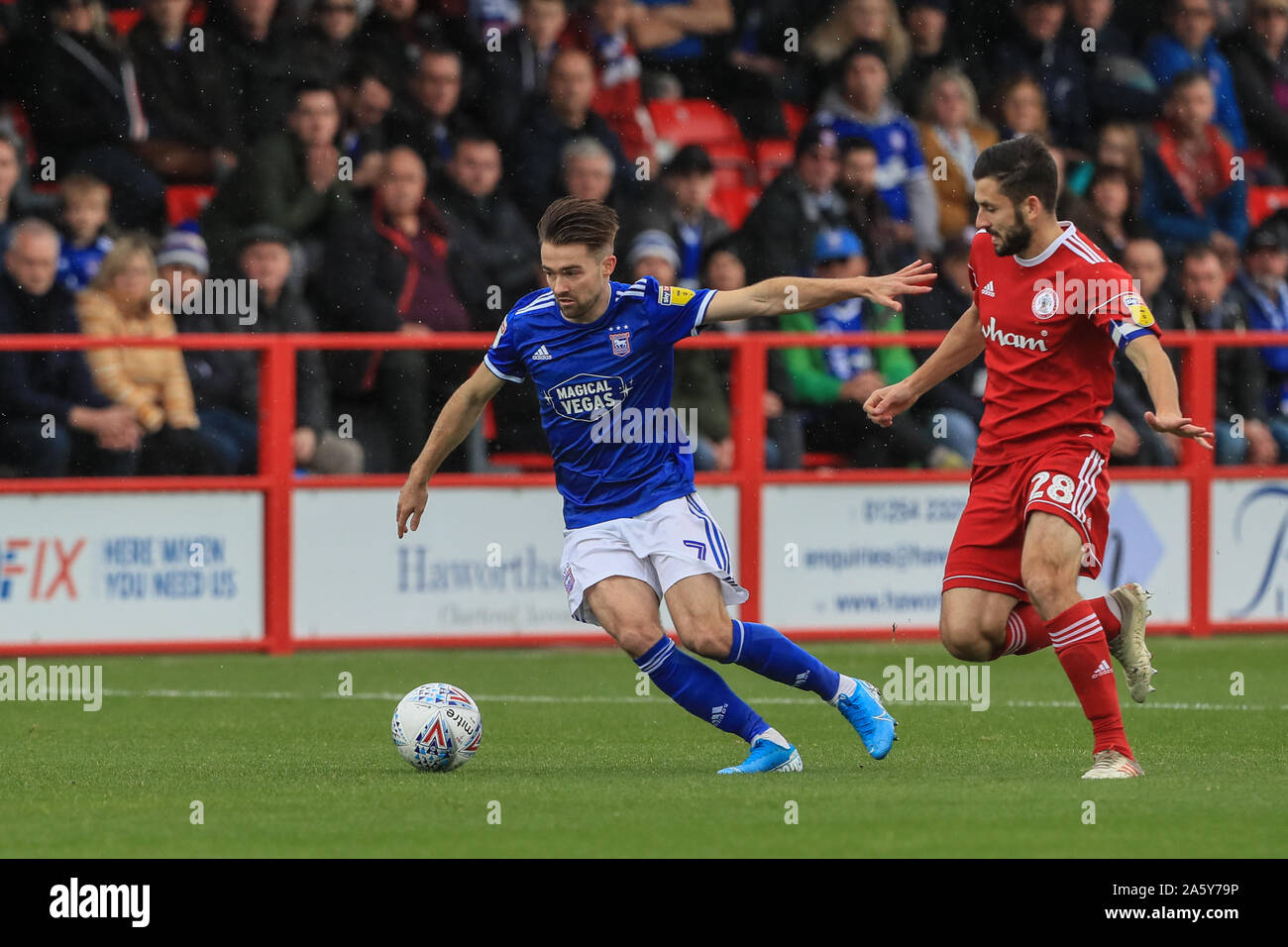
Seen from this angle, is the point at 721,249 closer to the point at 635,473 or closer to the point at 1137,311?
the point at 635,473

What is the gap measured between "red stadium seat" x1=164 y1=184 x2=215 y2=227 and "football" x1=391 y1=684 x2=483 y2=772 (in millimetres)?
6896

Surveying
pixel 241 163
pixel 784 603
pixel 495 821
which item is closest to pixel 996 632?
pixel 495 821

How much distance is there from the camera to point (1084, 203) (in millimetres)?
15031

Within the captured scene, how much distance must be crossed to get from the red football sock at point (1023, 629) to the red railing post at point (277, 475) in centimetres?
548

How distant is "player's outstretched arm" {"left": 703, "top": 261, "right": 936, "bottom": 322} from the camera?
6.97m

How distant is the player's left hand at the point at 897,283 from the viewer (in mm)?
6930

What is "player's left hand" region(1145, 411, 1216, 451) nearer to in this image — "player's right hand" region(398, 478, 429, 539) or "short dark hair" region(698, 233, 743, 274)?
"player's right hand" region(398, 478, 429, 539)

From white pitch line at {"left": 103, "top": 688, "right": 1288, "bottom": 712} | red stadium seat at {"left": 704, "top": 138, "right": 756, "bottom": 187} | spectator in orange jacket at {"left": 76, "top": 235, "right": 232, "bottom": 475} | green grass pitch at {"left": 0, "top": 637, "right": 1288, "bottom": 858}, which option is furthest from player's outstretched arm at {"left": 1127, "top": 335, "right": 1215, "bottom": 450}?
red stadium seat at {"left": 704, "top": 138, "right": 756, "bottom": 187}

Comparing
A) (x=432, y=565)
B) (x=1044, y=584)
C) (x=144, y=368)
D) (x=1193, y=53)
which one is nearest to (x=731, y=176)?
(x=1193, y=53)

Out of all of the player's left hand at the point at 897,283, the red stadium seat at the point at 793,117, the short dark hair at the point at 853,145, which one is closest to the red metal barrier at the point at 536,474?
the short dark hair at the point at 853,145

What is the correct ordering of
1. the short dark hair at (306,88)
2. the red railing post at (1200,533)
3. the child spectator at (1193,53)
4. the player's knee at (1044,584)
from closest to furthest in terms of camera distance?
the player's knee at (1044,584), the red railing post at (1200,533), the short dark hair at (306,88), the child spectator at (1193,53)

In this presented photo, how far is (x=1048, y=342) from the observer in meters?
7.11

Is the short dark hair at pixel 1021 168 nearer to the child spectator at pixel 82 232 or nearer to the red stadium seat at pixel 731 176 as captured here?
the child spectator at pixel 82 232
